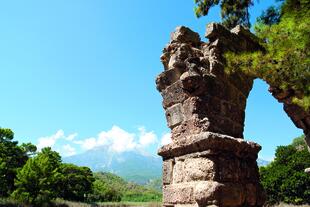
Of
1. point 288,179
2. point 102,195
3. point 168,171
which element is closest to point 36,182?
point 102,195

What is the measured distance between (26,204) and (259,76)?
82.7 feet

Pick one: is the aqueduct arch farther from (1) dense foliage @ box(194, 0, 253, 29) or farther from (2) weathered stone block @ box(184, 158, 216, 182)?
(1) dense foliage @ box(194, 0, 253, 29)

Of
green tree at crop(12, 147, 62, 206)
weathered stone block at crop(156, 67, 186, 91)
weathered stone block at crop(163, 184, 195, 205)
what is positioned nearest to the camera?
weathered stone block at crop(163, 184, 195, 205)

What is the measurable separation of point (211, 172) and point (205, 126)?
0.53 metres

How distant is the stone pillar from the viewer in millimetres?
3445

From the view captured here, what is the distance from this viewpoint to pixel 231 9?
8.98 meters

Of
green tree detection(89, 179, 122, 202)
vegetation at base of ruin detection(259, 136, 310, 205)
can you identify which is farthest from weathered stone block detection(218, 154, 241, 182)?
green tree detection(89, 179, 122, 202)

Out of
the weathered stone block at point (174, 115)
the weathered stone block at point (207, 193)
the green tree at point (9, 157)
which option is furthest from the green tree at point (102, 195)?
the weathered stone block at point (207, 193)

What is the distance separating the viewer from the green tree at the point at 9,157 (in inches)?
1070

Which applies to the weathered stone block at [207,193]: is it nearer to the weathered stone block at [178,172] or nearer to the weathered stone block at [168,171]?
the weathered stone block at [178,172]

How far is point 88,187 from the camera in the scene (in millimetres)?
35219

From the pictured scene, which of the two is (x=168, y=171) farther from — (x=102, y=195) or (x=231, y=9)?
(x=102, y=195)

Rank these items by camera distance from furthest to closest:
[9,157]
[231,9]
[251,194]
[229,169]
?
[9,157] < [231,9] < [251,194] < [229,169]

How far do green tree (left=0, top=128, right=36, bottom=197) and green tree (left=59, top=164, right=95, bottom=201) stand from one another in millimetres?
4045
